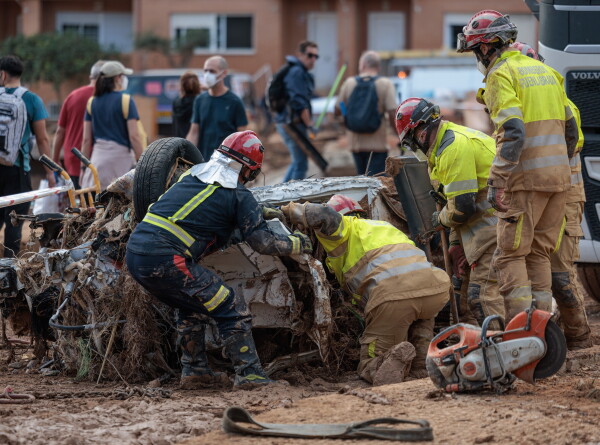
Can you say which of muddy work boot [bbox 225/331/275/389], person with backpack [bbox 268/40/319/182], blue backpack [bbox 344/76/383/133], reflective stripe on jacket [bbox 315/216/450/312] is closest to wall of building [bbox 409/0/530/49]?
person with backpack [bbox 268/40/319/182]

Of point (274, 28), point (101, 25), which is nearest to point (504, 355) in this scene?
point (274, 28)

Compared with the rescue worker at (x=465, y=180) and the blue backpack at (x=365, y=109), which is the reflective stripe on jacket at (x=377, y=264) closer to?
the rescue worker at (x=465, y=180)

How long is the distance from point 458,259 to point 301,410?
7.46ft

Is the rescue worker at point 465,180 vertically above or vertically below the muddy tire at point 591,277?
above

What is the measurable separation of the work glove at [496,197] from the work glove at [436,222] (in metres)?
0.75

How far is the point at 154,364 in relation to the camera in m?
7.01

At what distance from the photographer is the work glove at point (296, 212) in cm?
677

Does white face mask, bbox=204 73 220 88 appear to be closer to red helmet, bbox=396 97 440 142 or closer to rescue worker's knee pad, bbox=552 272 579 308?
red helmet, bbox=396 97 440 142

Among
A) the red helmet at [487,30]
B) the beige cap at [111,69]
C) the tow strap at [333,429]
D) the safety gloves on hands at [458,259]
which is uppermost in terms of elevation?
the red helmet at [487,30]

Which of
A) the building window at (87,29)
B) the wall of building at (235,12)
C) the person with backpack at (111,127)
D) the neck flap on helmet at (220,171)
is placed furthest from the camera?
the building window at (87,29)

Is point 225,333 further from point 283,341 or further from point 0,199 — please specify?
point 0,199

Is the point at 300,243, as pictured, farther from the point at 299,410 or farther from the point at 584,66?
the point at 584,66

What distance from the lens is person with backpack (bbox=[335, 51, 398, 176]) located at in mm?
11891

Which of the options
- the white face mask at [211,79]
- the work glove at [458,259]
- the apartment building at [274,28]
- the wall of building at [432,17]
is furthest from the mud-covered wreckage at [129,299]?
the apartment building at [274,28]
